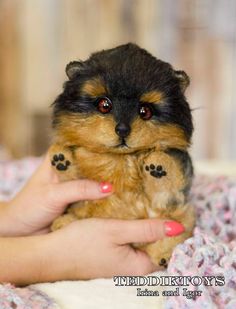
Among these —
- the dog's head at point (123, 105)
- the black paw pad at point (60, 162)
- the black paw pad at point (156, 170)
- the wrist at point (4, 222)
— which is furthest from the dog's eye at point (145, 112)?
the wrist at point (4, 222)

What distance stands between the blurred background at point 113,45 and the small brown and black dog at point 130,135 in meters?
2.11

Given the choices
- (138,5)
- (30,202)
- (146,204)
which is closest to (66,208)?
(30,202)

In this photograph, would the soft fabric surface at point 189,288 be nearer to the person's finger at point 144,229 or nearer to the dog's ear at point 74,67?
the person's finger at point 144,229

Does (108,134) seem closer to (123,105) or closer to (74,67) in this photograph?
(123,105)

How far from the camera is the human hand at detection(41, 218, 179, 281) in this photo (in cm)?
119

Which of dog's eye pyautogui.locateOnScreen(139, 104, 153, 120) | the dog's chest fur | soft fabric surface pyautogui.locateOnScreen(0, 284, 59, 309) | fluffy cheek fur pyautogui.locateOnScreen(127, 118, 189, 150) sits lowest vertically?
soft fabric surface pyautogui.locateOnScreen(0, 284, 59, 309)

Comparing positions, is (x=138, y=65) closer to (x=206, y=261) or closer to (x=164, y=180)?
(x=164, y=180)

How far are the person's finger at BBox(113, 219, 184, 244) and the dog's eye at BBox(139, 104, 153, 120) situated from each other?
27cm

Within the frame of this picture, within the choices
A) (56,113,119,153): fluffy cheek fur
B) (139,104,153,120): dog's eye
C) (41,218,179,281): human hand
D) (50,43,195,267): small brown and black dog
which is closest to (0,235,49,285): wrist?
(41,218,179,281): human hand

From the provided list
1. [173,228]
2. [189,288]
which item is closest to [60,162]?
[173,228]

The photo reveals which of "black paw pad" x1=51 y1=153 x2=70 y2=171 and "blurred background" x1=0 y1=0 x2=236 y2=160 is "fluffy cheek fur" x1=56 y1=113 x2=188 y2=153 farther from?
"blurred background" x1=0 y1=0 x2=236 y2=160

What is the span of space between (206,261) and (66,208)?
404mm

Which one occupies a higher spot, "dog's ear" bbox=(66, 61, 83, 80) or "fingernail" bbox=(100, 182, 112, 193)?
"dog's ear" bbox=(66, 61, 83, 80)

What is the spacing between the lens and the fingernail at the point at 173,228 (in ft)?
3.92
